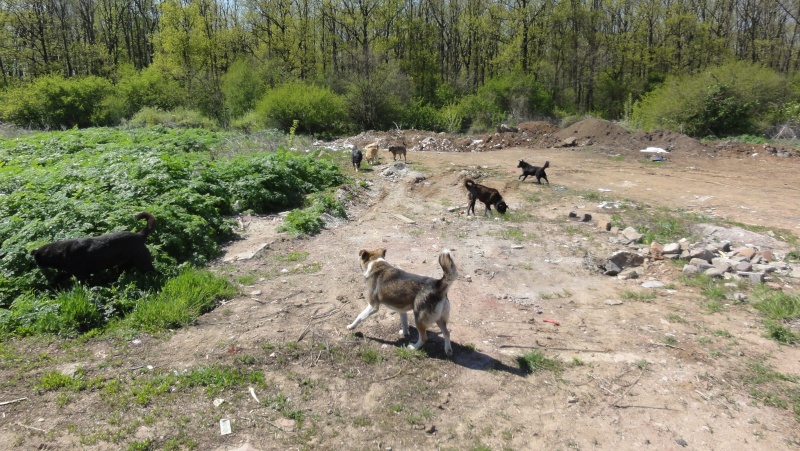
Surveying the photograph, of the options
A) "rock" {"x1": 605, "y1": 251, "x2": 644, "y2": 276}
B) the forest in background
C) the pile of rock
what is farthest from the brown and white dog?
the forest in background

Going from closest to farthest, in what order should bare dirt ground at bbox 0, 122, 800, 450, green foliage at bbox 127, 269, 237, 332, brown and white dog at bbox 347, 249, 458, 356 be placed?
bare dirt ground at bbox 0, 122, 800, 450, brown and white dog at bbox 347, 249, 458, 356, green foliage at bbox 127, 269, 237, 332

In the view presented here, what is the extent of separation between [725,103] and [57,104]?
1599 inches

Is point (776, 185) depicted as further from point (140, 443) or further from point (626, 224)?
point (140, 443)

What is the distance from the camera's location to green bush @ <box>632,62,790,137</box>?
23.6 meters

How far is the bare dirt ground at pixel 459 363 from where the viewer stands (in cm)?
399

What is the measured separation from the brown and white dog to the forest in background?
27.2m

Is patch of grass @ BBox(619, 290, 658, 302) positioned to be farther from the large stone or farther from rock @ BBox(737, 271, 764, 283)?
the large stone

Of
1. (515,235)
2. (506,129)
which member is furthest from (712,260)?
(506,129)

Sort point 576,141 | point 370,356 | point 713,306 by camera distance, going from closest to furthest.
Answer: point 370,356 → point 713,306 → point 576,141

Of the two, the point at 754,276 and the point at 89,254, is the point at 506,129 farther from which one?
the point at 89,254

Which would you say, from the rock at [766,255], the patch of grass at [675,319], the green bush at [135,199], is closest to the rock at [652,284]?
the patch of grass at [675,319]

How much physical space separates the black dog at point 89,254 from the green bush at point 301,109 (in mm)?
24196

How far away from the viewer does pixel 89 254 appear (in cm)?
614

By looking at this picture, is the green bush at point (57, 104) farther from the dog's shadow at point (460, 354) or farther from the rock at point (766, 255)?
the rock at point (766, 255)
